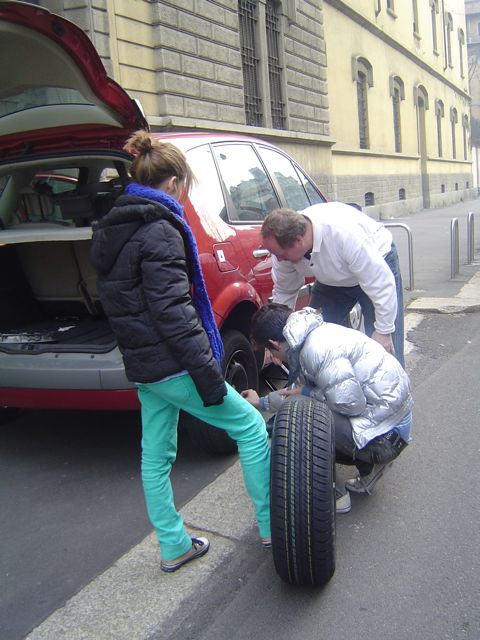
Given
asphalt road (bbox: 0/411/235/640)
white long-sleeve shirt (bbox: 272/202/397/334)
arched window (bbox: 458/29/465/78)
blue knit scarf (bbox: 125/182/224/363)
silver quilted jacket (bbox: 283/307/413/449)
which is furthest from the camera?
arched window (bbox: 458/29/465/78)

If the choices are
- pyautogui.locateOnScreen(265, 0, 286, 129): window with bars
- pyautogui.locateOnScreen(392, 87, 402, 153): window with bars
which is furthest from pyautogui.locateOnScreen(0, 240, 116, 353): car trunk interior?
pyautogui.locateOnScreen(392, 87, 402, 153): window with bars

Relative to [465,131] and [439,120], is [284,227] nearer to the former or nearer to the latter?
[439,120]

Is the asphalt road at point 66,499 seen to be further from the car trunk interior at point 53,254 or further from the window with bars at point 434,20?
the window with bars at point 434,20

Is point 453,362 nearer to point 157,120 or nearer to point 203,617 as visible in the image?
point 203,617

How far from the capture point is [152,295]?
229cm

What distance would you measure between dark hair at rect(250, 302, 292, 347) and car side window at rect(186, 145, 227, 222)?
2.85 ft

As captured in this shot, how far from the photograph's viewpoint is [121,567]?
2.74 metres

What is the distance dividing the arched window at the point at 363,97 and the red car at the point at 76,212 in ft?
61.2

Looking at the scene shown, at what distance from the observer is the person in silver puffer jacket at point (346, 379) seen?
111 inches

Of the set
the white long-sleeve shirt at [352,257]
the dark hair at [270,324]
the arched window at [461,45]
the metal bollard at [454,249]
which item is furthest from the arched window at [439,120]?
the dark hair at [270,324]

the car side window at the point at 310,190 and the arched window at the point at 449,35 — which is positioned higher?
the arched window at the point at 449,35

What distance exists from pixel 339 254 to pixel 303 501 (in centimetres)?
155

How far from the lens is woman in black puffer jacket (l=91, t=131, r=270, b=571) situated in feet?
7.57

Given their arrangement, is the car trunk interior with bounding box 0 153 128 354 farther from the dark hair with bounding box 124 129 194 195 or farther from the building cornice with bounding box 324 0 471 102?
the building cornice with bounding box 324 0 471 102
